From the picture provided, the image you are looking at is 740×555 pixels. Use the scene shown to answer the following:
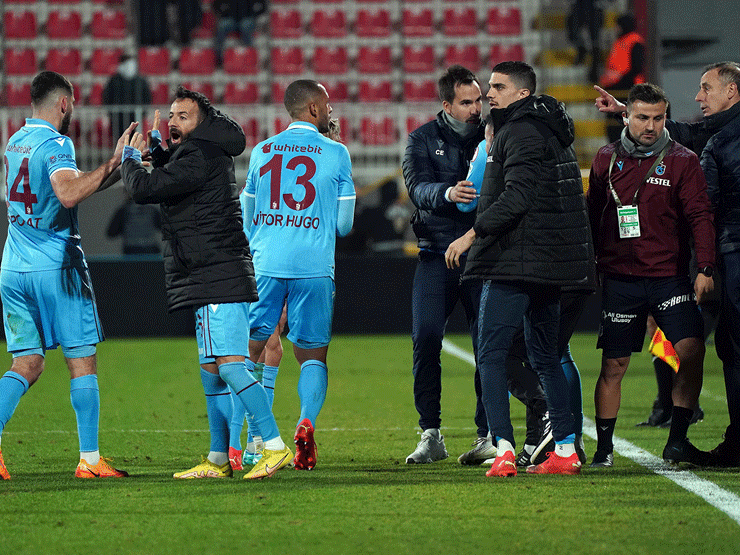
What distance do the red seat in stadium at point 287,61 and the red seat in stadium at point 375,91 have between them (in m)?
1.13

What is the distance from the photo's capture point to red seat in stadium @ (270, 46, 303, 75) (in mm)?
19922

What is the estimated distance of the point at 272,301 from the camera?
5457 mm

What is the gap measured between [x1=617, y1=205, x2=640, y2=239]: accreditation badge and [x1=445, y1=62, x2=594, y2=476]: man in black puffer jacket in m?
0.28

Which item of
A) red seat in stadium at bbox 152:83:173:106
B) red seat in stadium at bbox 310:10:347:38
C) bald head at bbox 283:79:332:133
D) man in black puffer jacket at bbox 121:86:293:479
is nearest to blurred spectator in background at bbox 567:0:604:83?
red seat in stadium at bbox 310:10:347:38

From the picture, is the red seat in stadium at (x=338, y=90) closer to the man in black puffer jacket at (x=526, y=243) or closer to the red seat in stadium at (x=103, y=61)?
the red seat in stadium at (x=103, y=61)

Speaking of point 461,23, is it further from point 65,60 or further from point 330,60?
point 65,60

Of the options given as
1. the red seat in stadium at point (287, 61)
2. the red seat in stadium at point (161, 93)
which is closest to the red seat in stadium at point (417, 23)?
the red seat in stadium at point (287, 61)

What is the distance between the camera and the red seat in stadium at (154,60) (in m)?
19.9

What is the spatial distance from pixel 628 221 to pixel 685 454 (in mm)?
1137

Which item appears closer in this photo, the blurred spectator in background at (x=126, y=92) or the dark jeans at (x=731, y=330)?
the dark jeans at (x=731, y=330)

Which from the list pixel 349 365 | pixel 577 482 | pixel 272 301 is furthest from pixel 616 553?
pixel 349 365

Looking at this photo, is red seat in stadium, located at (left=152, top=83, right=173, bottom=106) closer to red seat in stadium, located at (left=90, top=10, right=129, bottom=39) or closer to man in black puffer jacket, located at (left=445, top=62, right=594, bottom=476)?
red seat in stadium, located at (left=90, top=10, right=129, bottom=39)

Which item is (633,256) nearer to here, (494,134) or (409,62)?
(494,134)

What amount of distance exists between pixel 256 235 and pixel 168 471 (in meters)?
1.20
